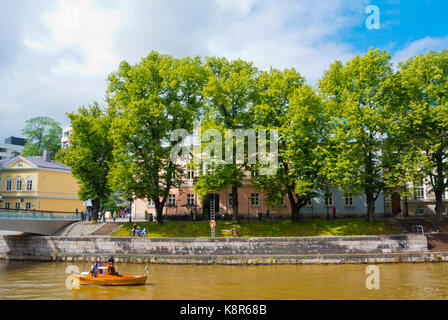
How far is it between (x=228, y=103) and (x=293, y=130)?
25.6 ft

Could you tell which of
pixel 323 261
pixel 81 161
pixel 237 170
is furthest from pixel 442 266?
pixel 81 161

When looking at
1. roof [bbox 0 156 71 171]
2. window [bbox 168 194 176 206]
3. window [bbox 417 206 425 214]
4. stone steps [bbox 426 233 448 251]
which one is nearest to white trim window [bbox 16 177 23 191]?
roof [bbox 0 156 71 171]

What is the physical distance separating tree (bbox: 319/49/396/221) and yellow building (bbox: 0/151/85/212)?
41.9m

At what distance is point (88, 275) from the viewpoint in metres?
23.5

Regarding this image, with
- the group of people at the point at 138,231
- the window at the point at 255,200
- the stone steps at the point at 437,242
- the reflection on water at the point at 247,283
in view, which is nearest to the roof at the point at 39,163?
the group of people at the point at 138,231

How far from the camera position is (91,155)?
4394 cm

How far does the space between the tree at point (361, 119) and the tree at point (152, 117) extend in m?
15.8

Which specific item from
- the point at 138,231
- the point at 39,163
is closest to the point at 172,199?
the point at 138,231

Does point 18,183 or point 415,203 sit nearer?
point 415,203

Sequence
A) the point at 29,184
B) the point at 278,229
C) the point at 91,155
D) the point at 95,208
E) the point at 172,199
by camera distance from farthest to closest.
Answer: the point at 29,184, the point at 172,199, the point at 95,208, the point at 91,155, the point at 278,229

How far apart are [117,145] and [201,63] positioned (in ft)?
45.3

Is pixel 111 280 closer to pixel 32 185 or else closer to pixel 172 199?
pixel 172 199

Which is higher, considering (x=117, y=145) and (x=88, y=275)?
(x=117, y=145)
